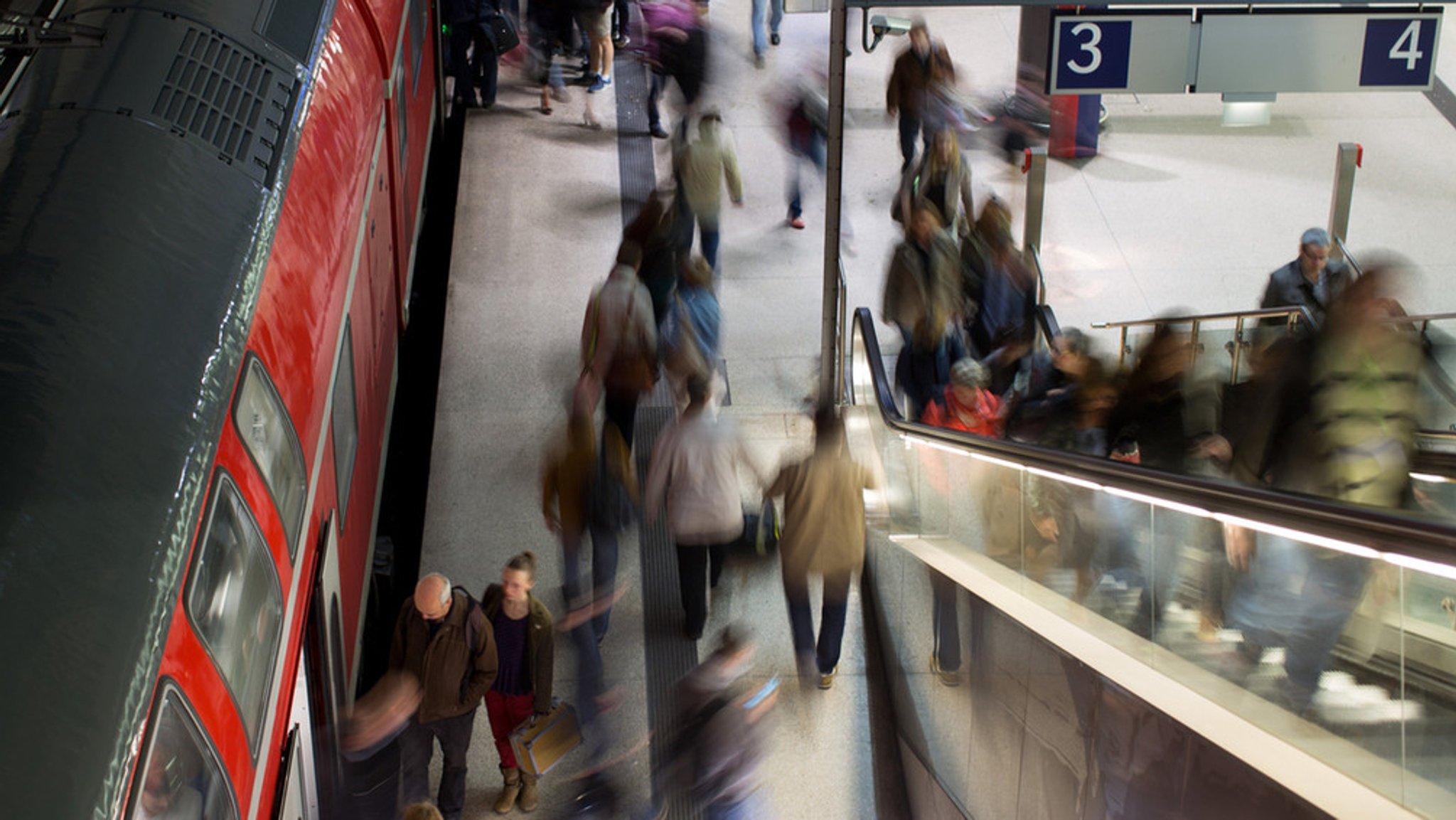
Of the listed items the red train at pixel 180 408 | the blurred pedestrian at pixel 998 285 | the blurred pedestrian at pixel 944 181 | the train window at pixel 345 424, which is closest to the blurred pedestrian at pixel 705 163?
the blurred pedestrian at pixel 944 181

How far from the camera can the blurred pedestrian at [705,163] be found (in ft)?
36.4

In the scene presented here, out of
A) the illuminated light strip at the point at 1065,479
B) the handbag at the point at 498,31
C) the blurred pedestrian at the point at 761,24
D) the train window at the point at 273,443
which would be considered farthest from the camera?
the blurred pedestrian at the point at 761,24

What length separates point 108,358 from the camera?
14.4 ft

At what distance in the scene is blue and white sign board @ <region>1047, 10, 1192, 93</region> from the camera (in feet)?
32.3

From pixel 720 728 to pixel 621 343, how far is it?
290 centimetres

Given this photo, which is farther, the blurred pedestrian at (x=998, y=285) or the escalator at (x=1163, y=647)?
the blurred pedestrian at (x=998, y=285)

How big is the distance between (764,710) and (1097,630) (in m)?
1.56

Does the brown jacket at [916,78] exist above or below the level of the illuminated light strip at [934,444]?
above

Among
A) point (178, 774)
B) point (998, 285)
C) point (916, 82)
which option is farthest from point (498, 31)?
point (178, 774)

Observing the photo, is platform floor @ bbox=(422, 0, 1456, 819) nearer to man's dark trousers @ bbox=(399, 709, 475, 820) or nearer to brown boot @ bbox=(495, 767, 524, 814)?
brown boot @ bbox=(495, 767, 524, 814)

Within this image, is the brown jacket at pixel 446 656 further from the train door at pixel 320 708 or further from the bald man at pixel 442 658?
the train door at pixel 320 708

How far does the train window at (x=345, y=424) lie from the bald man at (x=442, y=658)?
523 millimetres

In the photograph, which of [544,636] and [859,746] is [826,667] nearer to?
[859,746]

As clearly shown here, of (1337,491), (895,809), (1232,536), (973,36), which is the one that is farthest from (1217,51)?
(973,36)
